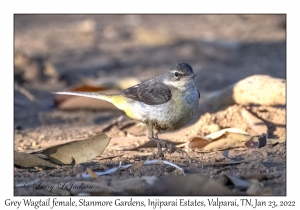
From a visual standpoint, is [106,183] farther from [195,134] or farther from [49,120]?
[49,120]

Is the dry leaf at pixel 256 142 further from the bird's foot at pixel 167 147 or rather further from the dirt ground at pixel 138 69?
the bird's foot at pixel 167 147

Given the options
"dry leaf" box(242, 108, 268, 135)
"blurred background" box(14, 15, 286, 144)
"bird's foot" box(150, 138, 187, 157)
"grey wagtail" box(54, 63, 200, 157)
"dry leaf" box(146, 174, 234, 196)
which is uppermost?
"blurred background" box(14, 15, 286, 144)

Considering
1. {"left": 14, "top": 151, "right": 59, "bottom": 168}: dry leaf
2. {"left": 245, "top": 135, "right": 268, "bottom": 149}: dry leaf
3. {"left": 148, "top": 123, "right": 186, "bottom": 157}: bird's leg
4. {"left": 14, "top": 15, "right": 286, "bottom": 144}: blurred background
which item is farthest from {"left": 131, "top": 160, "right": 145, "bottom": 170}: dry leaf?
Answer: {"left": 14, "top": 15, "right": 286, "bottom": 144}: blurred background

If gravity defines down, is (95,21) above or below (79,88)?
above

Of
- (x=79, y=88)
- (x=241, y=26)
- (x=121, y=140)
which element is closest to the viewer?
(x=121, y=140)

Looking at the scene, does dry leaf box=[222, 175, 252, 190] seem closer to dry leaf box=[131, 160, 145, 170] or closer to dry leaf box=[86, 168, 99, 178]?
dry leaf box=[131, 160, 145, 170]

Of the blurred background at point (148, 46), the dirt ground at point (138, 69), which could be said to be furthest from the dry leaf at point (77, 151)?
the blurred background at point (148, 46)

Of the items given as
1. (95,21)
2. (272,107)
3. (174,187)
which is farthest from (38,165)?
(95,21)

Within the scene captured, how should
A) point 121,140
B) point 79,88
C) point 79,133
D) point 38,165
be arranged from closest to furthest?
point 38,165 → point 121,140 → point 79,133 → point 79,88
